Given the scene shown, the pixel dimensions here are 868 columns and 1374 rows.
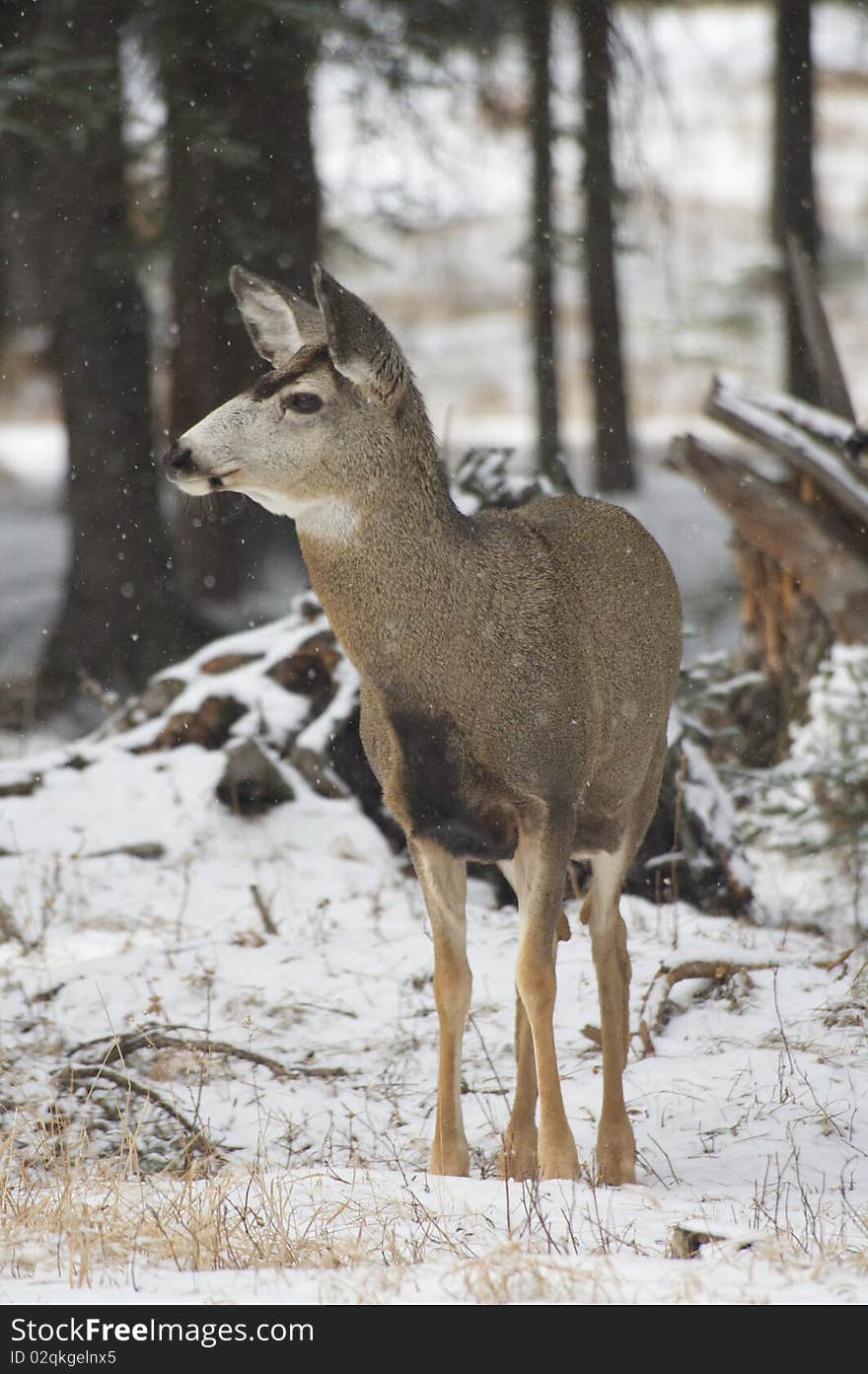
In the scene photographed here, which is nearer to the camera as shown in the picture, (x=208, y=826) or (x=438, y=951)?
(x=438, y=951)

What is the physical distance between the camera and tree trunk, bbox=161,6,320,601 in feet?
35.3

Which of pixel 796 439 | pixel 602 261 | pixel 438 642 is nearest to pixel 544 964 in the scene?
pixel 438 642

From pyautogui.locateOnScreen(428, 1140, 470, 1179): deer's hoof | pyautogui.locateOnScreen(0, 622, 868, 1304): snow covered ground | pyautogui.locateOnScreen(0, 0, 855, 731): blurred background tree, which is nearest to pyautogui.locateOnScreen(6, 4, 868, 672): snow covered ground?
pyautogui.locateOnScreen(0, 0, 855, 731): blurred background tree

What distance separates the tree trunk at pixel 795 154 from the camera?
17469 millimetres

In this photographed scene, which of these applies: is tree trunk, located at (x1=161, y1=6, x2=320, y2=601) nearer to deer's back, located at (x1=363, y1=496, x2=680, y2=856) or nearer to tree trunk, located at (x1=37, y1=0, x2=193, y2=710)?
tree trunk, located at (x1=37, y1=0, x2=193, y2=710)

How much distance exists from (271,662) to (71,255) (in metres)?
5.03

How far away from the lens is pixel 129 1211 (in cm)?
418

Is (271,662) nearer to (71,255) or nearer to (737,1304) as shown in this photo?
(71,255)

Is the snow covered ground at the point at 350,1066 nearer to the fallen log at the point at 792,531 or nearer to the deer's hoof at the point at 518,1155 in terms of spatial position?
the deer's hoof at the point at 518,1155

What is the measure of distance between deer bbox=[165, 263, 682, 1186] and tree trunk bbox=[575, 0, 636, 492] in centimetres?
693

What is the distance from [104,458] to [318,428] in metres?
9.16
